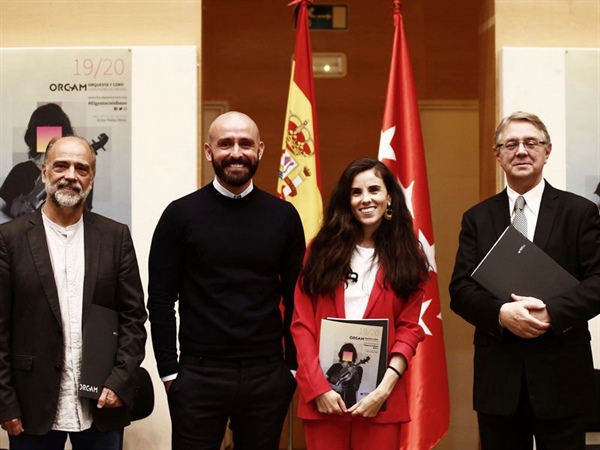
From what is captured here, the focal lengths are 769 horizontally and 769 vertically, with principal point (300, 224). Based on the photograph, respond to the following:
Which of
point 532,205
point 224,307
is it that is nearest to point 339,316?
point 224,307

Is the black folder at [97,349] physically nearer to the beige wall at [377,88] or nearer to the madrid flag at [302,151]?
the madrid flag at [302,151]

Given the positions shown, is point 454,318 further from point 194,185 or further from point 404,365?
point 404,365

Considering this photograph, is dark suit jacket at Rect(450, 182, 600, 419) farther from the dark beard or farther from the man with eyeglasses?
the dark beard

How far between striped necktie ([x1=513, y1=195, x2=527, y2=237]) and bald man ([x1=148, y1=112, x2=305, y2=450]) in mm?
966

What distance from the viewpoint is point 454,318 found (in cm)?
577

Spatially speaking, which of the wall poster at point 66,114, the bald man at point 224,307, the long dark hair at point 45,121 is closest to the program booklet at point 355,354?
the bald man at point 224,307

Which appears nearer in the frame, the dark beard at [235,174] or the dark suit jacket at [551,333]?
the dark suit jacket at [551,333]

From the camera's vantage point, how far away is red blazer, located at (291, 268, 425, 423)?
2.95 metres

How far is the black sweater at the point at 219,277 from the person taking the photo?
120 inches

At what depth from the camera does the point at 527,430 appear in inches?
123

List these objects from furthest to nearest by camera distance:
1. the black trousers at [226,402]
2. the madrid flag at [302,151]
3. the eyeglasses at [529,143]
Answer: the madrid flag at [302,151] → the eyeglasses at [529,143] → the black trousers at [226,402]

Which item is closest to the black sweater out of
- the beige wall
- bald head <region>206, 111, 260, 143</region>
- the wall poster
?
bald head <region>206, 111, 260, 143</region>

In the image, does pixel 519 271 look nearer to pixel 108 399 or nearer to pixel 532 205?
pixel 532 205

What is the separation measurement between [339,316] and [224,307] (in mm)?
458
